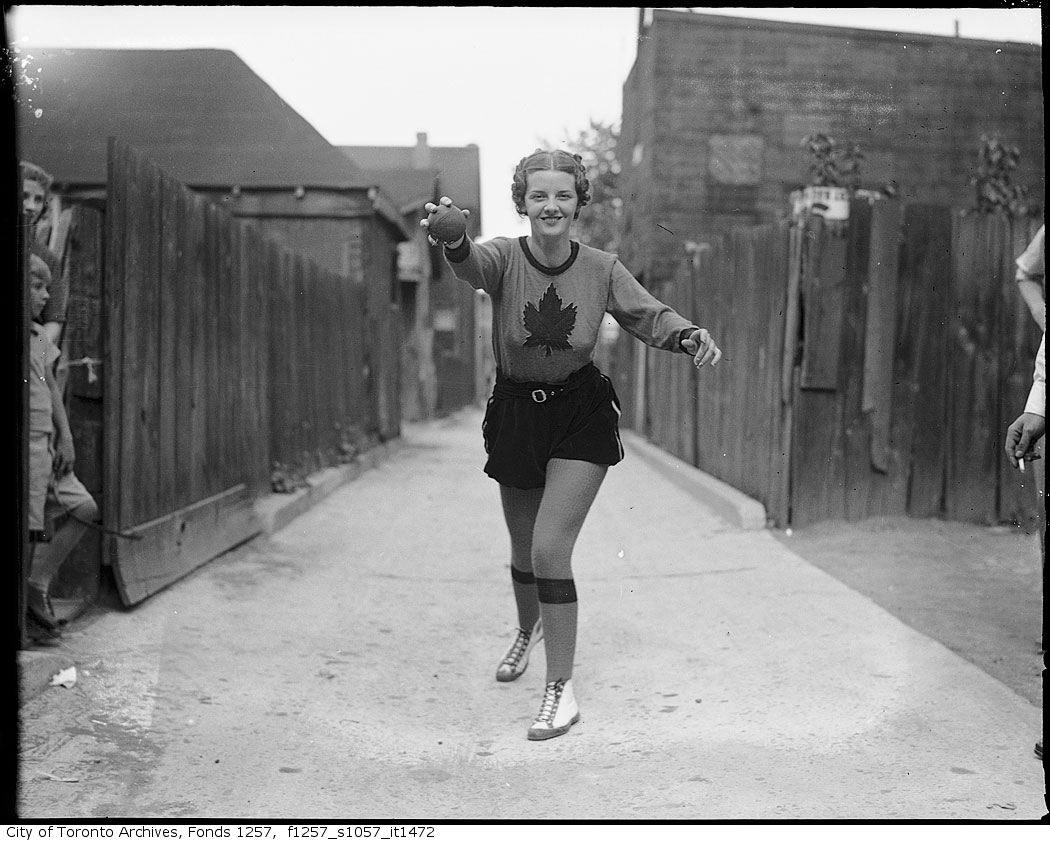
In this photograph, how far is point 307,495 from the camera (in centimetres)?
902

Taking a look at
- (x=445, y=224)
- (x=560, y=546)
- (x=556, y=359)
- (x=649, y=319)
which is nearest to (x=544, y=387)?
(x=556, y=359)

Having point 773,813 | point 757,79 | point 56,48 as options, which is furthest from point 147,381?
point 757,79

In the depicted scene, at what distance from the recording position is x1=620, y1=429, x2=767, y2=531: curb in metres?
7.80

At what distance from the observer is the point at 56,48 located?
3.63m

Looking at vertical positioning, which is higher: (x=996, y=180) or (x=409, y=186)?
(x=409, y=186)

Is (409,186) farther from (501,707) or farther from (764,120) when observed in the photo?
(501,707)

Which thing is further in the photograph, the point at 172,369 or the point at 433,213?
the point at 172,369

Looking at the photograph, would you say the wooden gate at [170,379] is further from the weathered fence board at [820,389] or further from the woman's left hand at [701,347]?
the weathered fence board at [820,389]

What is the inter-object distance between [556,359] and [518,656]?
1261 millimetres

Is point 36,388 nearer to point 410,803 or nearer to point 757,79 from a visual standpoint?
point 410,803

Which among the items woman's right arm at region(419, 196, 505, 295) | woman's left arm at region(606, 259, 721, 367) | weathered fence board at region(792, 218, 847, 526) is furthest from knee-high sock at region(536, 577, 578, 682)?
weathered fence board at region(792, 218, 847, 526)

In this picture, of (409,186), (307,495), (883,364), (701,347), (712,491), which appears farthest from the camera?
(409,186)

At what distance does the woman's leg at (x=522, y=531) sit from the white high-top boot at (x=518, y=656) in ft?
0.42

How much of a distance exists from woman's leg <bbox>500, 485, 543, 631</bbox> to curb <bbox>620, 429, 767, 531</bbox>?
1629mm
